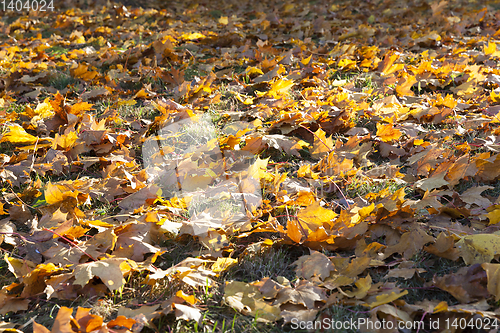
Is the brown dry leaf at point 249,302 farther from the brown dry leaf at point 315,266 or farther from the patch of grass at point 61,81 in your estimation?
the patch of grass at point 61,81

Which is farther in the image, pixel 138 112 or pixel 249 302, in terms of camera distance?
pixel 138 112

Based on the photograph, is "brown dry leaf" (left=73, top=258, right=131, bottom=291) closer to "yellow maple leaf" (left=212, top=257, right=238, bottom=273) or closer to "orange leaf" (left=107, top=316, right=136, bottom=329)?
"orange leaf" (left=107, top=316, right=136, bottom=329)

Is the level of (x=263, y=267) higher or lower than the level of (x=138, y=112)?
lower

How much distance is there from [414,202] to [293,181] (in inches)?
23.5

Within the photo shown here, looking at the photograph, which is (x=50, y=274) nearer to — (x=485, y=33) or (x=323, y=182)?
(x=323, y=182)

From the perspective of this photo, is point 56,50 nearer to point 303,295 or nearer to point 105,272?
point 105,272

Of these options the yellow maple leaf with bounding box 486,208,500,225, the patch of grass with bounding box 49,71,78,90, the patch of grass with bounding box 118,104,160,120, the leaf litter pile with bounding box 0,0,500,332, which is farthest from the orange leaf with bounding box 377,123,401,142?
the patch of grass with bounding box 49,71,78,90

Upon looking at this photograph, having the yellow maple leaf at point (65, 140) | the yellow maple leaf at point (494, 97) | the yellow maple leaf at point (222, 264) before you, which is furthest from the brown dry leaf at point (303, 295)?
the yellow maple leaf at point (494, 97)

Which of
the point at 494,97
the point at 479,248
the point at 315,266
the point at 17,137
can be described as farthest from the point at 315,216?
the point at 494,97

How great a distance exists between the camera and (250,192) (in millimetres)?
1825

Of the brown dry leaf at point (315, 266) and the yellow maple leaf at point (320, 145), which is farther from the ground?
the yellow maple leaf at point (320, 145)

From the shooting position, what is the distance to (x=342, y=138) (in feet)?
7.72

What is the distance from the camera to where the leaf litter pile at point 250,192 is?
1308 millimetres

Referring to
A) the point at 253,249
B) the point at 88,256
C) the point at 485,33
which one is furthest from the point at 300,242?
the point at 485,33
